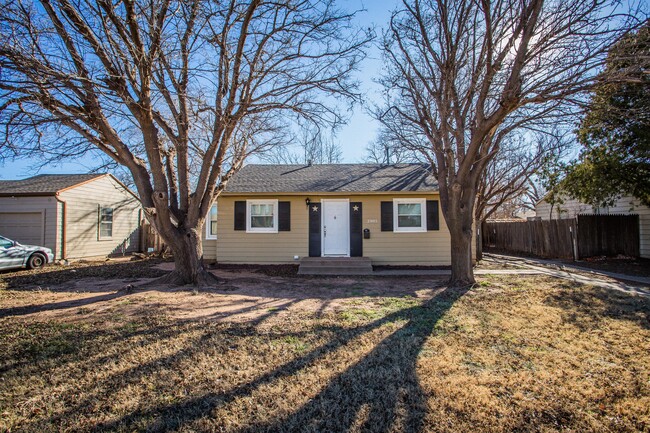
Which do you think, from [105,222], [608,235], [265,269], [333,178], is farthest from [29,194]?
[608,235]

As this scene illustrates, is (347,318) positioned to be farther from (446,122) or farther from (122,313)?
(446,122)

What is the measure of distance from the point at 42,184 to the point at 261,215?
34.0 ft

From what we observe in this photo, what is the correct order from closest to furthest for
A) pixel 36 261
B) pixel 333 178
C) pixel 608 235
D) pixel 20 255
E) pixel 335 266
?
pixel 335 266 → pixel 20 255 → pixel 36 261 → pixel 333 178 → pixel 608 235

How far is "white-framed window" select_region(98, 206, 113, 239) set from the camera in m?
15.1

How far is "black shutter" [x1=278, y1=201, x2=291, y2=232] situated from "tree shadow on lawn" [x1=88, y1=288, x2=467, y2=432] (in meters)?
7.82

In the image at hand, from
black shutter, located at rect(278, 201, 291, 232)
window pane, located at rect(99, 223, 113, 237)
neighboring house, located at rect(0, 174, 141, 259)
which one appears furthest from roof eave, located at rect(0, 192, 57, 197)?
black shutter, located at rect(278, 201, 291, 232)

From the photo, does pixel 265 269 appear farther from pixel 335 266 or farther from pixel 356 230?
pixel 356 230

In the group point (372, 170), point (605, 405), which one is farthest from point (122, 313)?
point (372, 170)

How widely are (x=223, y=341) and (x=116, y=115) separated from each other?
6031 mm

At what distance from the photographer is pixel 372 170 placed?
13.5 m

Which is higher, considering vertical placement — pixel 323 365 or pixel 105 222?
pixel 105 222

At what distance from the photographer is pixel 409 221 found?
453 inches

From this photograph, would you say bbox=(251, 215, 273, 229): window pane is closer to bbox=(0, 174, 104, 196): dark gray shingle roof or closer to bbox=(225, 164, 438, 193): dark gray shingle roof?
bbox=(225, 164, 438, 193): dark gray shingle roof

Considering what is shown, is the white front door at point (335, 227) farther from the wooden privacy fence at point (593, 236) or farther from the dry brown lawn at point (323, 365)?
the wooden privacy fence at point (593, 236)
